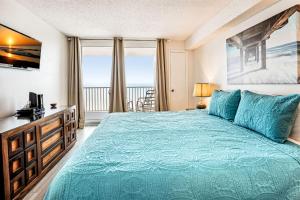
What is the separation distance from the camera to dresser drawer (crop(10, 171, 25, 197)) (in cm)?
201

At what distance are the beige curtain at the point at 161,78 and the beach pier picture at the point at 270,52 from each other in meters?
2.35

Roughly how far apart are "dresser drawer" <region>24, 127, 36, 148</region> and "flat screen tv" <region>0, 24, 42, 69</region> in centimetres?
95

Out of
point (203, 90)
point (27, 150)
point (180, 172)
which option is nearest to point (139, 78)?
point (203, 90)

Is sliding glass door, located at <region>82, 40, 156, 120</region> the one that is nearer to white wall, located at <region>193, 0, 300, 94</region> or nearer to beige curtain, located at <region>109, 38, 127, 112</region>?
beige curtain, located at <region>109, 38, 127, 112</region>

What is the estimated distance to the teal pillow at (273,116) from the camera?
183cm

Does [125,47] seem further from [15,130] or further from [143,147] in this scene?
[143,147]

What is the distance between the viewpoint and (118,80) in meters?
5.45

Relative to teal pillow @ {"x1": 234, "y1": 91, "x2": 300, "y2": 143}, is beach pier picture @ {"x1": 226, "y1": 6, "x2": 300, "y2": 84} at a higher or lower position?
higher

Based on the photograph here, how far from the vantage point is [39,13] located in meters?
3.55

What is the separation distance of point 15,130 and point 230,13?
3.10 m

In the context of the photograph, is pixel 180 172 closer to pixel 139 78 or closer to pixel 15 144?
pixel 15 144

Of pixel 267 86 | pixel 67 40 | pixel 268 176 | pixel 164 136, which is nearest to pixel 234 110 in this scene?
pixel 267 86

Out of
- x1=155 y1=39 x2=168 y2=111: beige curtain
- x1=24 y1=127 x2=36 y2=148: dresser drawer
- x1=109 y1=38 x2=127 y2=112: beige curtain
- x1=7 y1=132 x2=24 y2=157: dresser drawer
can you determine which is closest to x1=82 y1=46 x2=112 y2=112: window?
x1=109 y1=38 x2=127 y2=112: beige curtain

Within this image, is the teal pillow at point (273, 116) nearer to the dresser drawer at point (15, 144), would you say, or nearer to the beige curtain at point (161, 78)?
the dresser drawer at point (15, 144)
